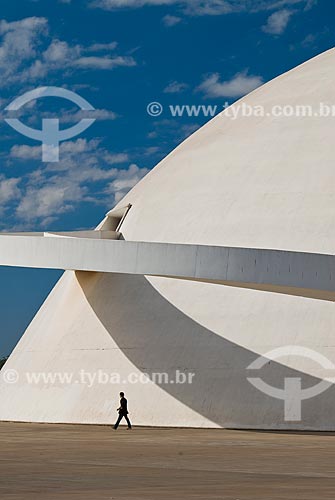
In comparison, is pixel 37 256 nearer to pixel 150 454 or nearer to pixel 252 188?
pixel 252 188

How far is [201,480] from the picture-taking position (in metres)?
12.8

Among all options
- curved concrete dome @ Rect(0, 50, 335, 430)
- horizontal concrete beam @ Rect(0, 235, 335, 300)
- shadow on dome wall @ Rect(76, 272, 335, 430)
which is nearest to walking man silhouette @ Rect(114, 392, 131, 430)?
curved concrete dome @ Rect(0, 50, 335, 430)

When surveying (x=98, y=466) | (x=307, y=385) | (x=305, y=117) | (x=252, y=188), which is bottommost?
(x=98, y=466)

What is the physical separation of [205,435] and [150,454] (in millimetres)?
5691

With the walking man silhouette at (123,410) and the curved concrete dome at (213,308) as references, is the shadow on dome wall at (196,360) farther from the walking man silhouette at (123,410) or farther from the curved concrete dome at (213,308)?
the walking man silhouette at (123,410)

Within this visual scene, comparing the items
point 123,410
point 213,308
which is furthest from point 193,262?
point 123,410

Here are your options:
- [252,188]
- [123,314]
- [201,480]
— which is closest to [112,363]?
[123,314]

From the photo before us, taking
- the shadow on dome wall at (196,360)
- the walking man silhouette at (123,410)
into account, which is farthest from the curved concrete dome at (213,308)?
the walking man silhouette at (123,410)

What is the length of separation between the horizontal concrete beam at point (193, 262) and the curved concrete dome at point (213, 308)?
2723 millimetres

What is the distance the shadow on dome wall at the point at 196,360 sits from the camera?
25266 mm

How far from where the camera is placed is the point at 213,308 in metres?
27.6

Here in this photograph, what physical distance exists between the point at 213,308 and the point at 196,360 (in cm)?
157

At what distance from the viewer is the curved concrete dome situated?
25984 millimetres

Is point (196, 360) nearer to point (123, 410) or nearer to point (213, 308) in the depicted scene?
point (213, 308)
